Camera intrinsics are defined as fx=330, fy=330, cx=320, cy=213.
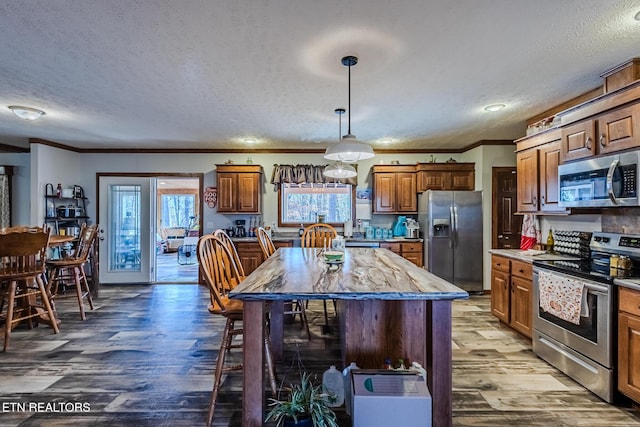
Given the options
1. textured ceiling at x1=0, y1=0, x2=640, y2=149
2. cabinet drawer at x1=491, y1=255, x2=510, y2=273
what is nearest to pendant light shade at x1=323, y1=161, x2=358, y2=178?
textured ceiling at x1=0, y1=0, x2=640, y2=149

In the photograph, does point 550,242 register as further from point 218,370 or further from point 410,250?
point 218,370

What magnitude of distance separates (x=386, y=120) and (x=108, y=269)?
5494 mm

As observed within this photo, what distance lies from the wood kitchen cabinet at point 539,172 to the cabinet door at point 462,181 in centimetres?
184

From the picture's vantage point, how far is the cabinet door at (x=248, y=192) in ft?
18.9

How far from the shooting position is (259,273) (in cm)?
220

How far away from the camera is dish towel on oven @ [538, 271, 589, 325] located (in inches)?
94.3

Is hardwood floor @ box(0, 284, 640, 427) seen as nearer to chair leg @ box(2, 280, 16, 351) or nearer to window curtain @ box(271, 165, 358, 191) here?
chair leg @ box(2, 280, 16, 351)

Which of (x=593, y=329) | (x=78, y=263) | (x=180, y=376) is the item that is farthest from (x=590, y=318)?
(x=78, y=263)

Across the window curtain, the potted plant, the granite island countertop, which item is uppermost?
the window curtain

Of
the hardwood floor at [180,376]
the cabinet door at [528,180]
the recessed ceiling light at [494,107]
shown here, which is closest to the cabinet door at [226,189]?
the hardwood floor at [180,376]

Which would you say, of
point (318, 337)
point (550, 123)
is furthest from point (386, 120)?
point (318, 337)

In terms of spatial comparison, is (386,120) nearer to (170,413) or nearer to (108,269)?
(170,413)

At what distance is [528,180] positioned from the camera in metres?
3.60

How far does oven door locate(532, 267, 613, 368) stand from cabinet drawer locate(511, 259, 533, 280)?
422 mm
